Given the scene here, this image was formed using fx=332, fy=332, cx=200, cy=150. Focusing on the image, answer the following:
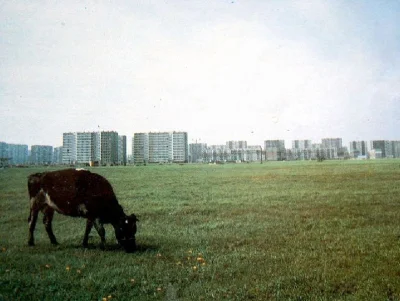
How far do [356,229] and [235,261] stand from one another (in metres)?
6.91

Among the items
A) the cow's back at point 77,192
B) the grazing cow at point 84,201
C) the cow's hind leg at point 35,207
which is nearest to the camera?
the grazing cow at point 84,201

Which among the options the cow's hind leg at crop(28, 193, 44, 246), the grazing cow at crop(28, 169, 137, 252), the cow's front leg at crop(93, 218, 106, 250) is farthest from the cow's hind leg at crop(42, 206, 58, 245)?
the cow's front leg at crop(93, 218, 106, 250)

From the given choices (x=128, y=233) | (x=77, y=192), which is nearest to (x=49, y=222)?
(x=77, y=192)

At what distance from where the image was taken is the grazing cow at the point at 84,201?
1104 cm

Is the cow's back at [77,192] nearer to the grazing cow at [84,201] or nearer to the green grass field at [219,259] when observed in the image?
the grazing cow at [84,201]

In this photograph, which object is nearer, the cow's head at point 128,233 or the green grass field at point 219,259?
the green grass field at point 219,259

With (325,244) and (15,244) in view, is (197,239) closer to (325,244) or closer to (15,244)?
(325,244)

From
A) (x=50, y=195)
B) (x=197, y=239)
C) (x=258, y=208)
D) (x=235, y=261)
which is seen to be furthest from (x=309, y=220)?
(x=50, y=195)

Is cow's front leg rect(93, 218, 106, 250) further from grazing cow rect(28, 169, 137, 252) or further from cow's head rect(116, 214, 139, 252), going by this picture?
cow's head rect(116, 214, 139, 252)

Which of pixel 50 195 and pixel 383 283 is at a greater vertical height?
pixel 50 195

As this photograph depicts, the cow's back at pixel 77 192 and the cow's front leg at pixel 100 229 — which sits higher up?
the cow's back at pixel 77 192

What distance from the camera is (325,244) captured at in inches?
457

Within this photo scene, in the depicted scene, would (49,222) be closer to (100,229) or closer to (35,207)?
(35,207)

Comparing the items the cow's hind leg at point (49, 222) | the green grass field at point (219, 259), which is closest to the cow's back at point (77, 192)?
the cow's hind leg at point (49, 222)
